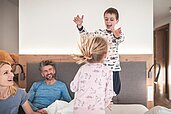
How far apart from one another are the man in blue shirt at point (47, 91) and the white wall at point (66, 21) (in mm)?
439

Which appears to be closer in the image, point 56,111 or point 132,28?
point 56,111

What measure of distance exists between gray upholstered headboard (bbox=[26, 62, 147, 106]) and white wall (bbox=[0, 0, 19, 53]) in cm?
168

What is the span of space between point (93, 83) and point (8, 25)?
3.62 metres

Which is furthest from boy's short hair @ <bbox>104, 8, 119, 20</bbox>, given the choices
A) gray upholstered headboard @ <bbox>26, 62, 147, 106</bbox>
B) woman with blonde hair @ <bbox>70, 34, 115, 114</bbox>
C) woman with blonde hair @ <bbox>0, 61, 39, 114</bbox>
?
woman with blonde hair @ <bbox>0, 61, 39, 114</bbox>

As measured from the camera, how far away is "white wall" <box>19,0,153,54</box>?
138 inches

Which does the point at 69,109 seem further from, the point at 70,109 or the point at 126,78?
the point at 126,78

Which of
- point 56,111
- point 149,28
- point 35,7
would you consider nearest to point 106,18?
point 149,28

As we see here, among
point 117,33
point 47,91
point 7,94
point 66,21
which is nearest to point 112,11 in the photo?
point 117,33

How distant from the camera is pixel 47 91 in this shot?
10.3ft

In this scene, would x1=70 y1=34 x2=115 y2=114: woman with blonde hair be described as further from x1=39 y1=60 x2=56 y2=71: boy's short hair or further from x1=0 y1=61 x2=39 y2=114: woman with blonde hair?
x1=39 y1=60 x2=56 y2=71: boy's short hair

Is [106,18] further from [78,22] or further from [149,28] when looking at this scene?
[149,28]

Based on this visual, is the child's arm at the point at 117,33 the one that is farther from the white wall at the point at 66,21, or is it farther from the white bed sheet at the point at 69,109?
the white bed sheet at the point at 69,109

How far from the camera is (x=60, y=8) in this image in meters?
3.51

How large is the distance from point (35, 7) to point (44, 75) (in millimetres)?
1004
